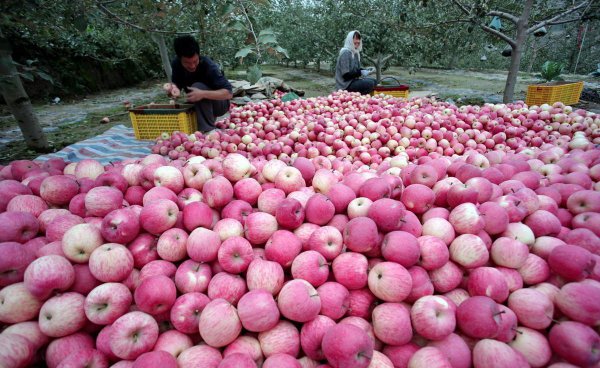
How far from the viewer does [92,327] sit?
140 cm

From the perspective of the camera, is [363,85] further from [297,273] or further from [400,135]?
[297,273]

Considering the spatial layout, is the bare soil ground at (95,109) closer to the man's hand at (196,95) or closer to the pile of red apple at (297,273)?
the man's hand at (196,95)

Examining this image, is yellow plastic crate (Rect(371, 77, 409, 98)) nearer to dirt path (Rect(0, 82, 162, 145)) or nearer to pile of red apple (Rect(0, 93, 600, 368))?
pile of red apple (Rect(0, 93, 600, 368))

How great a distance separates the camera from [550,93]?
6.36 meters

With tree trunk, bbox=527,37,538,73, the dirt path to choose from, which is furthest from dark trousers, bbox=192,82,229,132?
tree trunk, bbox=527,37,538,73

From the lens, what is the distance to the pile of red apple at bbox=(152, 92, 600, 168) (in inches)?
145

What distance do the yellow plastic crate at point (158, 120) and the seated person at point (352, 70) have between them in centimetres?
441

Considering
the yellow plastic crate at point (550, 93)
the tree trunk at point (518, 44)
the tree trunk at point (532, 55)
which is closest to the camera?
the tree trunk at point (518, 44)

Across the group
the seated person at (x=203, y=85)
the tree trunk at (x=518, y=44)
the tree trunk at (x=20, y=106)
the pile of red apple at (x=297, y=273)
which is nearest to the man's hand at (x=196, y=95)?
the seated person at (x=203, y=85)

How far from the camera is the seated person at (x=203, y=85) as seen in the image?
16.2ft

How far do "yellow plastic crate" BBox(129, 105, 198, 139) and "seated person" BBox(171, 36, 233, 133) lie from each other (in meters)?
0.22

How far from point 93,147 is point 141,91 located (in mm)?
8459

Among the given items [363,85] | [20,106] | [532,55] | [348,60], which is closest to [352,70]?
[348,60]

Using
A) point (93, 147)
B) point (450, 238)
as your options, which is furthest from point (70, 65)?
point (450, 238)
